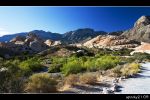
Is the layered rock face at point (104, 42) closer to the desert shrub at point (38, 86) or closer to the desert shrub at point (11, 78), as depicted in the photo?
the desert shrub at point (38, 86)

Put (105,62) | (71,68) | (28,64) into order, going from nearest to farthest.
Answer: (28,64), (71,68), (105,62)

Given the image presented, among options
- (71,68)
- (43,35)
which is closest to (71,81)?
(43,35)

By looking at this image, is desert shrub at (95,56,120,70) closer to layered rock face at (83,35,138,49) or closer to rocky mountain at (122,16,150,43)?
layered rock face at (83,35,138,49)

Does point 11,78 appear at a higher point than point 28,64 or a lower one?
lower

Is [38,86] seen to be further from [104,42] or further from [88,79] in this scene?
[104,42]
